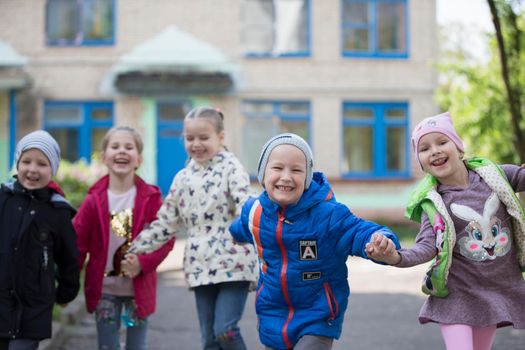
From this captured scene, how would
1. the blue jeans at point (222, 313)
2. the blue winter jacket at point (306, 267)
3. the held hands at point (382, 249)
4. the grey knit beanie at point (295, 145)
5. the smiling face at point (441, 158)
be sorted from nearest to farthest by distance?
1. the held hands at point (382, 249)
2. the blue winter jacket at point (306, 267)
3. the grey knit beanie at point (295, 145)
4. the smiling face at point (441, 158)
5. the blue jeans at point (222, 313)

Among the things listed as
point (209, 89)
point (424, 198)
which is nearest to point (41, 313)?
point (424, 198)

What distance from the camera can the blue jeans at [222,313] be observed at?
452 cm

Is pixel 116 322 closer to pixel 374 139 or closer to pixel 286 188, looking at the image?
pixel 286 188

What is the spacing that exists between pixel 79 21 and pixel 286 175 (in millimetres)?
17203

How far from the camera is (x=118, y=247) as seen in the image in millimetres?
4809

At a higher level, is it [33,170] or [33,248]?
[33,170]

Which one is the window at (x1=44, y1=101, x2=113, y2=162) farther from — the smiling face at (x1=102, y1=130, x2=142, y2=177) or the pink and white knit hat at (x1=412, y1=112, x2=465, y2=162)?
the pink and white knit hat at (x1=412, y1=112, x2=465, y2=162)

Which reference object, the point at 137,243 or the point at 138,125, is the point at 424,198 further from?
the point at 138,125

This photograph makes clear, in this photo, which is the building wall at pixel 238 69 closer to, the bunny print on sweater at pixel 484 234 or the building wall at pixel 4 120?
the building wall at pixel 4 120

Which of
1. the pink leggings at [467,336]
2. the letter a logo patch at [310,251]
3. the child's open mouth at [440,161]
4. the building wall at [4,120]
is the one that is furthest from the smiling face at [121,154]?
the building wall at [4,120]

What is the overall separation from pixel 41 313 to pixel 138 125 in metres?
15.1

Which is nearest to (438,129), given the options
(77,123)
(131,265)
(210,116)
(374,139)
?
(210,116)

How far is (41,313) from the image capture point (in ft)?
13.4

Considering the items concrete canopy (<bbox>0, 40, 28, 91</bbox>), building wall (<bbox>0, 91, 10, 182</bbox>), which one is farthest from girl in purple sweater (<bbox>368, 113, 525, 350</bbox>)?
building wall (<bbox>0, 91, 10, 182</bbox>)
